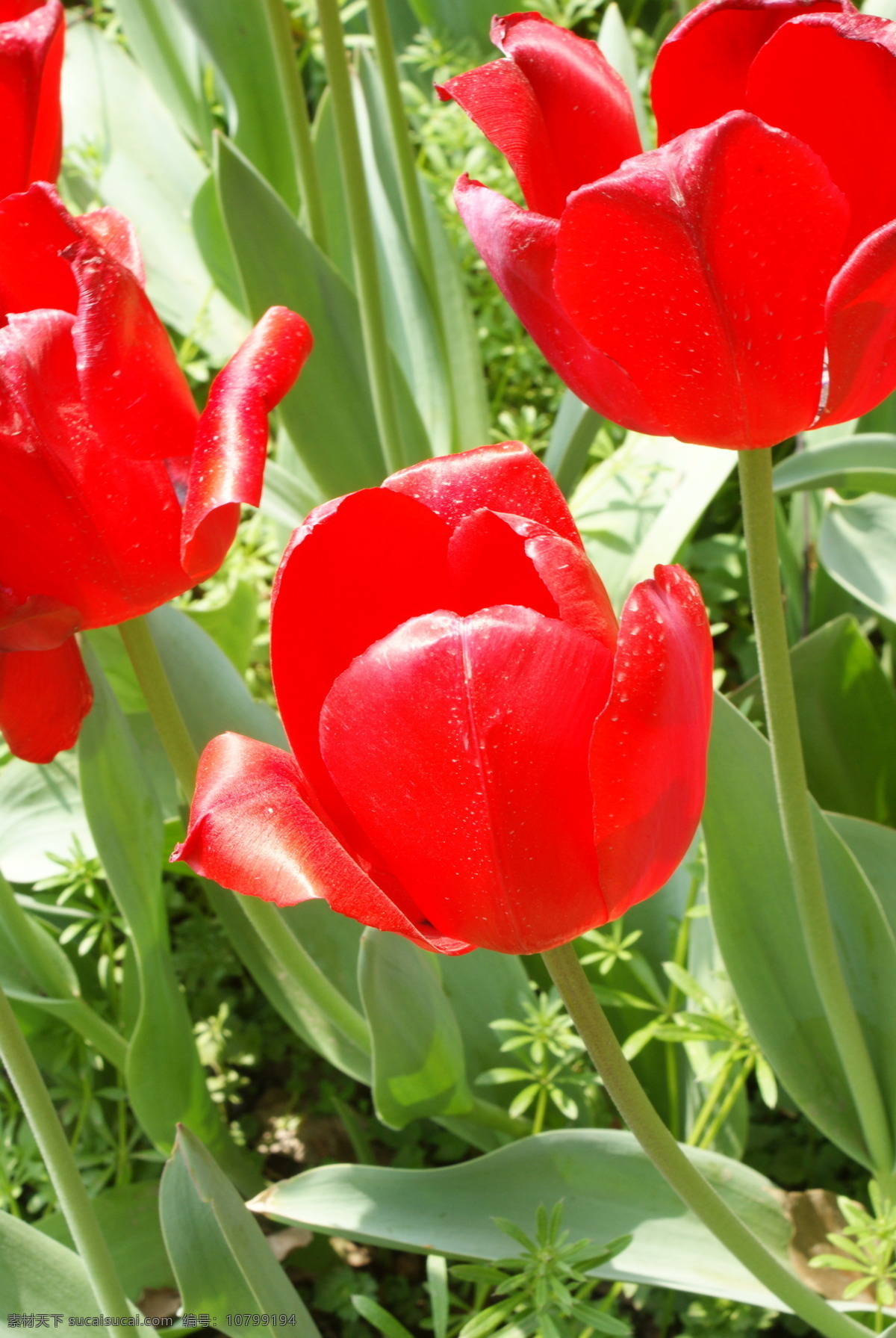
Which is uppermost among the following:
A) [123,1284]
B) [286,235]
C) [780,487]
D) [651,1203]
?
[286,235]

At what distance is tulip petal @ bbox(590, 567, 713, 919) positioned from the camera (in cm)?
44

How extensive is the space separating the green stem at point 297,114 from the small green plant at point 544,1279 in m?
0.97

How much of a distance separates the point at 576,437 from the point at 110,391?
2.30 feet

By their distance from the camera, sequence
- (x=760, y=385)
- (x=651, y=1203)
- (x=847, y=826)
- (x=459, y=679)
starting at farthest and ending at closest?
(x=847, y=826)
(x=651, y=1203)
(x=760, y=385)
(x=459, y=679)

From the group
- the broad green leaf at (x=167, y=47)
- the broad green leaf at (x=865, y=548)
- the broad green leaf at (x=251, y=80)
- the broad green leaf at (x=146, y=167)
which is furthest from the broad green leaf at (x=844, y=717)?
the broad green leaf at (x=167, y=47)

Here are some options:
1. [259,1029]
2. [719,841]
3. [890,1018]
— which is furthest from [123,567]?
[259,1029]

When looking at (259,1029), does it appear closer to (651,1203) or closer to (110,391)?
(651,1203)

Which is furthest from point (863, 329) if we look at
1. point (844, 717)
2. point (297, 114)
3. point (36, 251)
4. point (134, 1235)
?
point (134, 1235)

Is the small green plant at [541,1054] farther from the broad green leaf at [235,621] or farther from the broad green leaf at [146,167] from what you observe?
the broad green leaf at [146,167]

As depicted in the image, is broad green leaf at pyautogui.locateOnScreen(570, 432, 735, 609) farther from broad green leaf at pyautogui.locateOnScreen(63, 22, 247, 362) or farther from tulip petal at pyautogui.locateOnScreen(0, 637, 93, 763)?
broad green leaf at pyautogui.locateOnScreen(63, 22, 247, 362)

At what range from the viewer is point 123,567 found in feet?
2.13

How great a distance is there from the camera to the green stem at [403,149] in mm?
1164

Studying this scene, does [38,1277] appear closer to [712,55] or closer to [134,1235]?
[134,1235]

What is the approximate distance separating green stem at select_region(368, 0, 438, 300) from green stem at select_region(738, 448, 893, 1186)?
0.70 metres
